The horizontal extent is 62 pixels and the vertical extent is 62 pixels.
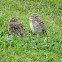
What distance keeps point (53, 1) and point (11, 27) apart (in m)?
7.29

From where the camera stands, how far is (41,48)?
22.6ft

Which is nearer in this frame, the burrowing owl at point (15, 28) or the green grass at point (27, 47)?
the green grass at point (27, 47)

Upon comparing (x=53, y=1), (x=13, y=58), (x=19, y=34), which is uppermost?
(x=53, y=1)

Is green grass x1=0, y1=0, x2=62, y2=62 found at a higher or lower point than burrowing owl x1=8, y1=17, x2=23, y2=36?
lower

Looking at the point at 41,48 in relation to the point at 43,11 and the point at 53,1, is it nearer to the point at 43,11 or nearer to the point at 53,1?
the point at 43,11

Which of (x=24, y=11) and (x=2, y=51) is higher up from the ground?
(x=24, y=11)

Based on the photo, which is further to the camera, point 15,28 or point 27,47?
point 15,28

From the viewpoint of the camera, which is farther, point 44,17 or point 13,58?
point 44,17

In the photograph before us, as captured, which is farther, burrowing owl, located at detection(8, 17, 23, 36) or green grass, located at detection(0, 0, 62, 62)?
burrowing owl, located at detection(8, 17, 23, 36)

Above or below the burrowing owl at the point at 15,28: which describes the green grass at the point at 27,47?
below

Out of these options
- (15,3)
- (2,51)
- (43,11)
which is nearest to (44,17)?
(43,11)

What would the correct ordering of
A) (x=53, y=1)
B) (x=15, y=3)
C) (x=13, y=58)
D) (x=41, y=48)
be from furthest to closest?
(x=53, y=1), (x=15, y=3), (x=41, y=48), (x=13, y=58)

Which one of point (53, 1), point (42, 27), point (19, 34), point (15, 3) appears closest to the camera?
point (19, 34)

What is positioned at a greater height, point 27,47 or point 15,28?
point 15,28
